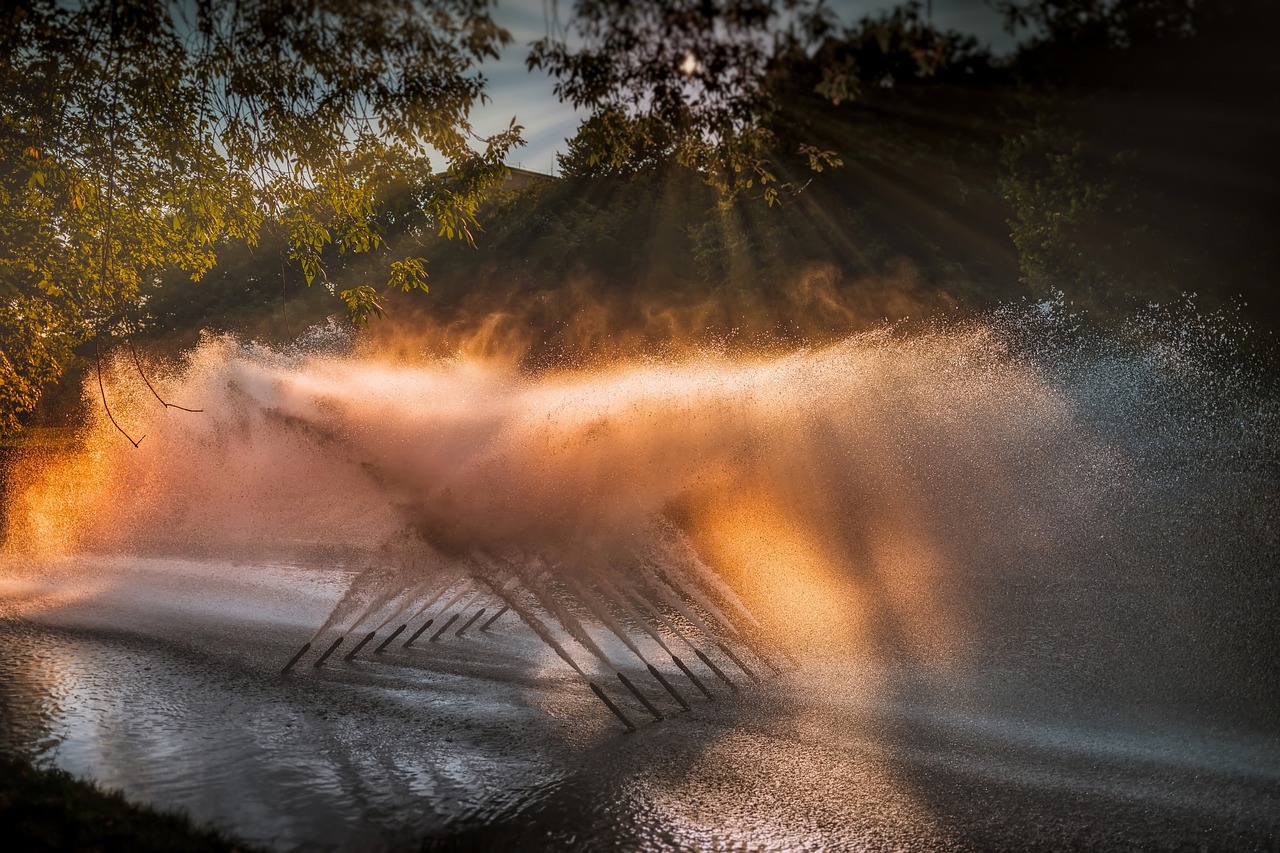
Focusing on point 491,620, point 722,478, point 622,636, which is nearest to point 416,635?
point 491,620

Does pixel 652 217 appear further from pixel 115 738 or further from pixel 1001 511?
pixel 115 738

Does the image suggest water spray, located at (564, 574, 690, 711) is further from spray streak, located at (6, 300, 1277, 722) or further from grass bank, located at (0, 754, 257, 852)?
grass bank, located at (0, 754, 257, 852)

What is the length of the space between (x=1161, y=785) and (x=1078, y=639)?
4.86 m

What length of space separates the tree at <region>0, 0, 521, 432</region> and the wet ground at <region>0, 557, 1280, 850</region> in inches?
176

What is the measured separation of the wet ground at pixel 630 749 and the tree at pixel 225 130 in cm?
447

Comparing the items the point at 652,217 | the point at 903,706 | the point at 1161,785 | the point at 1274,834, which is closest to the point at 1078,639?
the point at 903,706

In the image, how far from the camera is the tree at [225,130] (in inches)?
265

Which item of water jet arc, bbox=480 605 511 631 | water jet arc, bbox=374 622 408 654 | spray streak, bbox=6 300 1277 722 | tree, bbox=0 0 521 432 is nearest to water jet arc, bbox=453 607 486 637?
water jet arc, bbox=480 605 511 631

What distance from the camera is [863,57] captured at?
22.7ft

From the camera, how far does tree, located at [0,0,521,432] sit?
6.73 metres

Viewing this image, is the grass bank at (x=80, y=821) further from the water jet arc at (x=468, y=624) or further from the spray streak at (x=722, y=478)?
the water jet arc at (x=468, y=624)

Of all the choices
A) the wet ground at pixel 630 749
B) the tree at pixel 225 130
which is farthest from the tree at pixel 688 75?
the wet ground at pixel 630 749

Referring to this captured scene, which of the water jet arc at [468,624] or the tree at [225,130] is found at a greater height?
the tree at [225,130]

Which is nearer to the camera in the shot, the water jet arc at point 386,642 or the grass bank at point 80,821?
the grass bank at point 80,821
